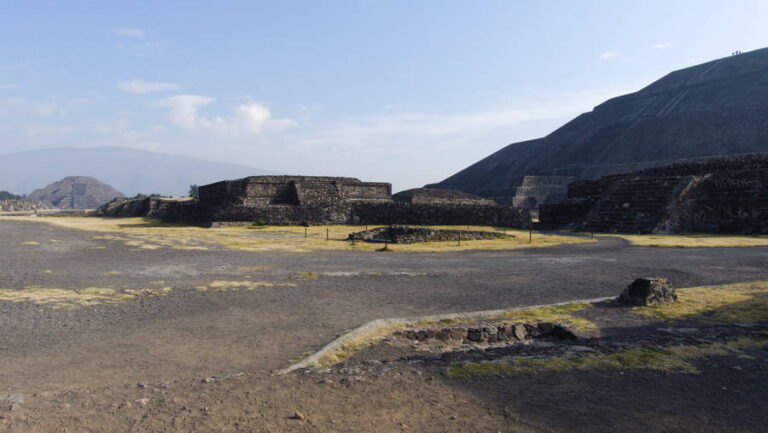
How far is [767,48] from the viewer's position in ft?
194

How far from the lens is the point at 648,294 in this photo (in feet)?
22.6

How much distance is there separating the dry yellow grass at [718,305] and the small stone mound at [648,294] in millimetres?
118

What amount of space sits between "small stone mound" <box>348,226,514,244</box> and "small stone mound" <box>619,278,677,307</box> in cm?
1029

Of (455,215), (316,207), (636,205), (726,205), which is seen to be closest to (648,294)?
(636,205)

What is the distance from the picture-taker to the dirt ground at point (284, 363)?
3203 millimetres

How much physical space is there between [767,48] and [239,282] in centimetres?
7569

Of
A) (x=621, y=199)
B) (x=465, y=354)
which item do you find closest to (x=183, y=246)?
(x=465, y=354)

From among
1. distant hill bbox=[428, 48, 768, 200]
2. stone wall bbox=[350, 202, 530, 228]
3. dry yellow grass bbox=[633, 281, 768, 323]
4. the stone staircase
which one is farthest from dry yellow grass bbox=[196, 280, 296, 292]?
distant hill bbox=[428, 48, 768, 200]

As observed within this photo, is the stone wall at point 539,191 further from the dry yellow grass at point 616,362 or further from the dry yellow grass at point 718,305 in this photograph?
the dry yellow grass at point 616,362

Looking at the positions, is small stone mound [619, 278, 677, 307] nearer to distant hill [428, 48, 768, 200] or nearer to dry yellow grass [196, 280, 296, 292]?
dry yellow grass [196, 280, 296, 292]

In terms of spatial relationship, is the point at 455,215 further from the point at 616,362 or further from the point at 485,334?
the point at 616,362

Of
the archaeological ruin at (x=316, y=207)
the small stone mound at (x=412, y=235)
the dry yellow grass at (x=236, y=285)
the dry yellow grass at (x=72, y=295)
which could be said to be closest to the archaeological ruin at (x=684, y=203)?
the archaeological ruin at (x=316, y=207)

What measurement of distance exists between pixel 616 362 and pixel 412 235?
1312 centimetres

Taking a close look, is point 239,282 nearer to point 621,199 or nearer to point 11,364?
point 11,364
